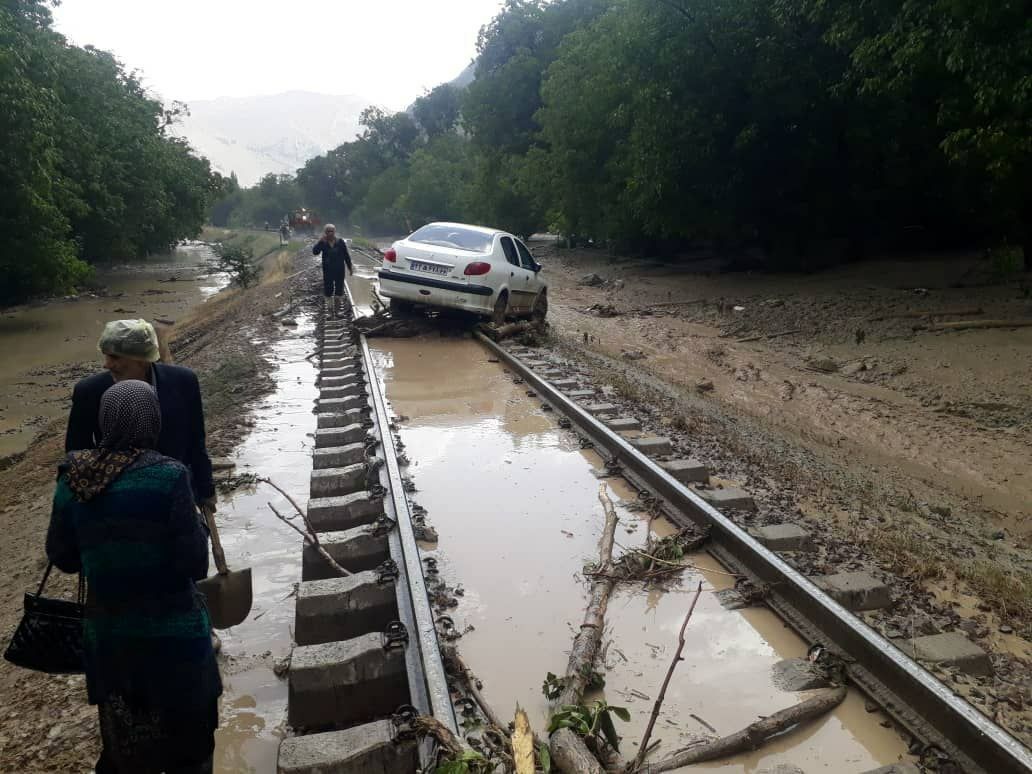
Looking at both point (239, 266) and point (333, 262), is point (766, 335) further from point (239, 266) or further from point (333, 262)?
point (239, 266)

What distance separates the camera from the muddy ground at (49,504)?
332 cm

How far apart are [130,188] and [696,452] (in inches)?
1151

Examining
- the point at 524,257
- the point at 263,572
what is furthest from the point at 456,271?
the point at 263,572

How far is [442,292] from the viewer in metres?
12.2

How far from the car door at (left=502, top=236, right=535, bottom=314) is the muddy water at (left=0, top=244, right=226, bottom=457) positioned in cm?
717

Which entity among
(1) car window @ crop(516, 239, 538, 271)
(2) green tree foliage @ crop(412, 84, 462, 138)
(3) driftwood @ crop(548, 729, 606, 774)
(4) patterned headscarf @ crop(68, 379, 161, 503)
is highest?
(2) green tree foliage @ crop(412, 84, 462, 138)

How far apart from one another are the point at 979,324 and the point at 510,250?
7.37 metres

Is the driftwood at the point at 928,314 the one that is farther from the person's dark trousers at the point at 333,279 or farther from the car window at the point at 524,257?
the person's dark trousers at the point at 333,279

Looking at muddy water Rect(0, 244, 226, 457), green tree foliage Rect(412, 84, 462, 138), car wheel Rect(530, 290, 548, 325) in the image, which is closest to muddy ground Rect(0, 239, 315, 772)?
muddy water Rect(0, 244, 226, 457)

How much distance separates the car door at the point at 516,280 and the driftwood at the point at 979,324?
6598 millimetres

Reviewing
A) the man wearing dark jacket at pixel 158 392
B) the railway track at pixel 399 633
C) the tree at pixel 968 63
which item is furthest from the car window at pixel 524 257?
the man wearing dark jacket at pixel 158 392

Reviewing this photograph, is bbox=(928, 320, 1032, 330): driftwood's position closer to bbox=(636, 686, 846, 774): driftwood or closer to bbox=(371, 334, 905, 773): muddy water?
bbox=(371, 334, 905, 773): muddy water

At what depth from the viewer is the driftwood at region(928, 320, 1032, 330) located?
11.9 metres

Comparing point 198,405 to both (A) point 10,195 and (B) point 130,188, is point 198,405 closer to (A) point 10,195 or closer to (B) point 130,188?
(A) point 10,195
